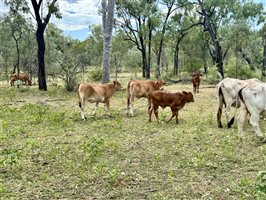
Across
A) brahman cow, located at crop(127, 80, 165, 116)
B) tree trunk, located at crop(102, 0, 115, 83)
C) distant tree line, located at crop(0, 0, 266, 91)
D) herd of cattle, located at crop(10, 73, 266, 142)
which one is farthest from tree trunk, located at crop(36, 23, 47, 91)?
brahman cow, located at crop(127, 80, 165, 116)

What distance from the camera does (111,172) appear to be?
228 inches

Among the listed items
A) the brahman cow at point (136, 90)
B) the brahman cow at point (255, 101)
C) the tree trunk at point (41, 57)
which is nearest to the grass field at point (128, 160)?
the brahman cow at point (255, 101)

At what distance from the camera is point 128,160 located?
688cm

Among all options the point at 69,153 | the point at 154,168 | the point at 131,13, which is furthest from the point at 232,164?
the point at 131,13

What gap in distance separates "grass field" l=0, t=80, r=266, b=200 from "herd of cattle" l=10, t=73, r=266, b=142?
0.43 m

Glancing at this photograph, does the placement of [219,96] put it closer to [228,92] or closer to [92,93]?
[228,92]

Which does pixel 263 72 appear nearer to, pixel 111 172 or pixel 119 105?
pixel 119 105

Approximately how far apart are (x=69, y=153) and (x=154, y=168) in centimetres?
183

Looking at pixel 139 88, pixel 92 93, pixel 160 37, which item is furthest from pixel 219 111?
pixel 160 37

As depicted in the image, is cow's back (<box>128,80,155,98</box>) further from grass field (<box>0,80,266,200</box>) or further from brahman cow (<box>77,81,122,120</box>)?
grass field (<box>0,80,266,200</box>)

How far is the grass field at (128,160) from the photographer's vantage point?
534 centimetres

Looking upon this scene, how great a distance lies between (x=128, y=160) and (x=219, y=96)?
418cm

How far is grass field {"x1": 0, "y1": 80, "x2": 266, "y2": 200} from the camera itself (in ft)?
17.5

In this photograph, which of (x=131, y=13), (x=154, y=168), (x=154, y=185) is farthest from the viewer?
(x=131, y=13)
